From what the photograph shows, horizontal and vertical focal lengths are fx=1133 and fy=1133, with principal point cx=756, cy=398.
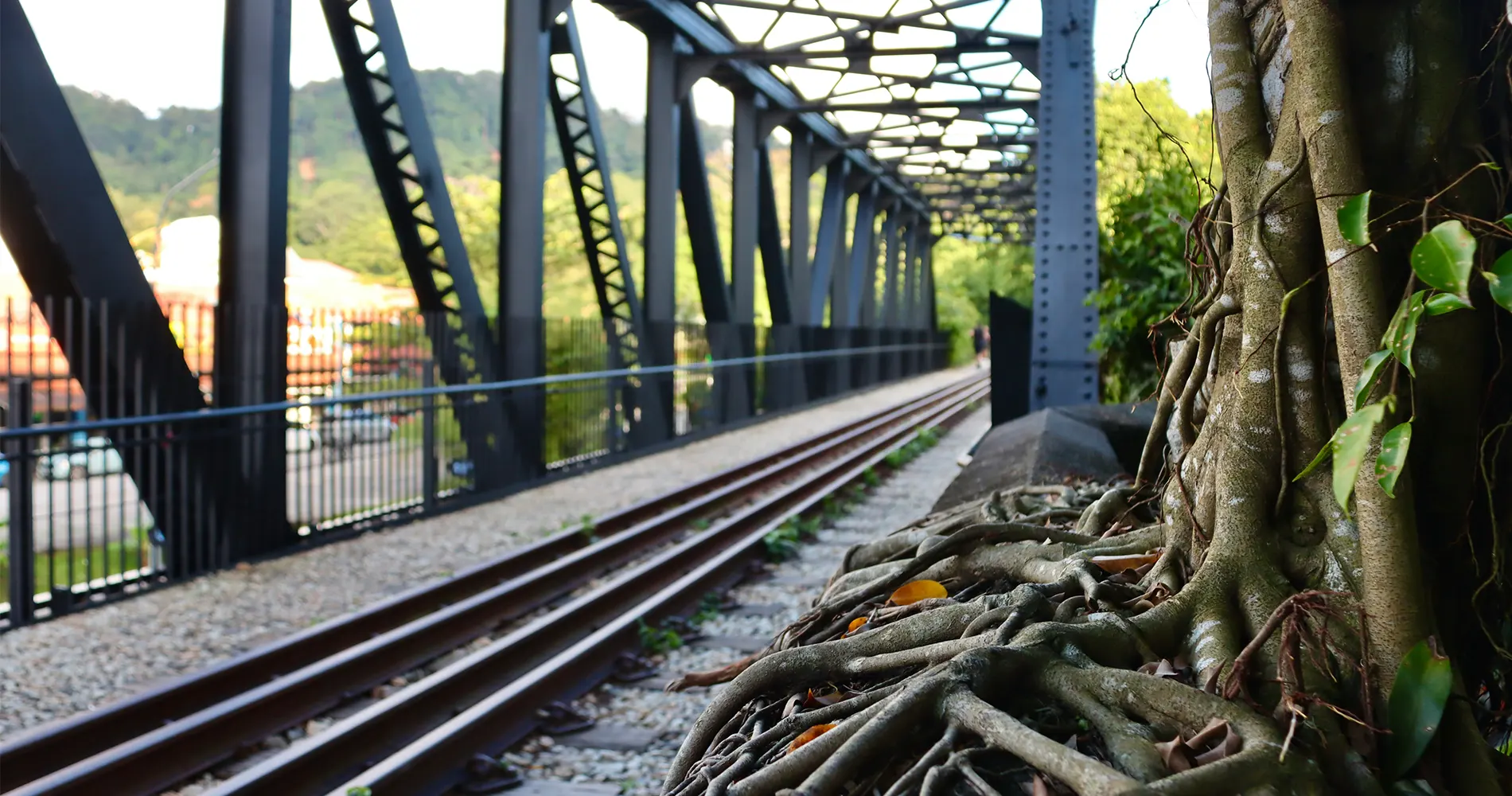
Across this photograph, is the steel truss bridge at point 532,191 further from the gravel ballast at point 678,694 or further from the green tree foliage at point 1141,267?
the gravel ballast at point 678,694

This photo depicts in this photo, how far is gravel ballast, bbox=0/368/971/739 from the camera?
496 centimetres

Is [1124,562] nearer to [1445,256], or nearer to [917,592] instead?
[917,592]

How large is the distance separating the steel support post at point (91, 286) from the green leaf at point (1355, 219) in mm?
7017

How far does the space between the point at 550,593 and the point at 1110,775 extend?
574 cm

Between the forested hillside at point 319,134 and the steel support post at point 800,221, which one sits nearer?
the steel support post at point 800,221

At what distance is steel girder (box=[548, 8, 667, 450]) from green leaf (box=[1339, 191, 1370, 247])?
12.5m

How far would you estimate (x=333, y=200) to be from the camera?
217ft

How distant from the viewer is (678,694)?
201 inches

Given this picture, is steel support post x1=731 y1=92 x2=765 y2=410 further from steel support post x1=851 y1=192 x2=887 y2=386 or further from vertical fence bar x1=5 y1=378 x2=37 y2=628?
vertical fence bar x1=5 y1=378 x2=37 y2=628

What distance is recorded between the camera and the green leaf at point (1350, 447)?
130 cm

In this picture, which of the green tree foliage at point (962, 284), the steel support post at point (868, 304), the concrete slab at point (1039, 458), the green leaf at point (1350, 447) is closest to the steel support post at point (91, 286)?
the concrete slab at point (1039, 458)

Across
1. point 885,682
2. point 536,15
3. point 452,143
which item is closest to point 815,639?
point 885,682

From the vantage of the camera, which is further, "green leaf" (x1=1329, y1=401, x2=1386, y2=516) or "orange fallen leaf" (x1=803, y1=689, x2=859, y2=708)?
"orange fallen leaf" (x1=803, y1=689, x2=859, y2=708)

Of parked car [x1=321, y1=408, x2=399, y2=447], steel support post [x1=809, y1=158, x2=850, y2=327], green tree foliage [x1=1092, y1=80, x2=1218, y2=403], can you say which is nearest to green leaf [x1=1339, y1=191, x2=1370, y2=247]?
green tree foliage [x1=1092, y1=80, x2=1218, y2=403]
